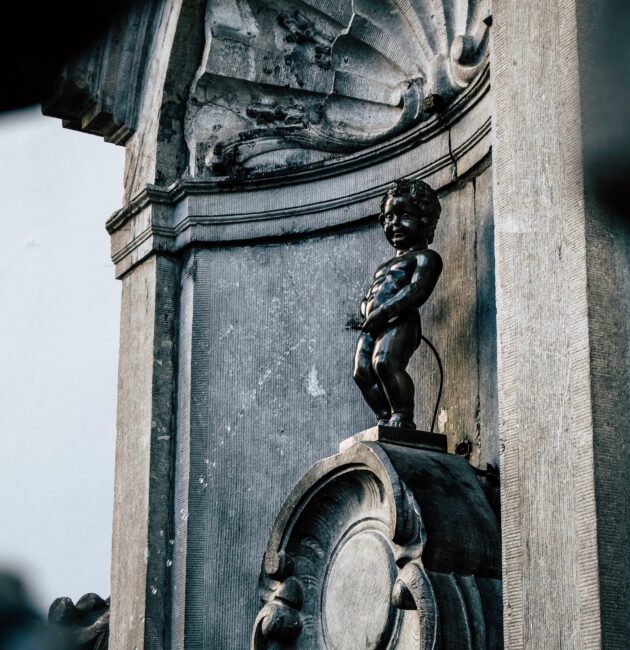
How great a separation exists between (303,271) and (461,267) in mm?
880

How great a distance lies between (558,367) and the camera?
254 cm

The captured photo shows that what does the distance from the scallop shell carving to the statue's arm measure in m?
0.99

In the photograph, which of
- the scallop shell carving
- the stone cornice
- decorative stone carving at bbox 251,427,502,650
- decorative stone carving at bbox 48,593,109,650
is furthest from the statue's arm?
decorative stone carving at bbox 48,593,109,650

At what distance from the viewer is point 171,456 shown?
476 cm

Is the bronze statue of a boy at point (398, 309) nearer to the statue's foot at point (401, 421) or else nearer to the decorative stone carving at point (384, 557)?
the statue's foot at point (401, 421)

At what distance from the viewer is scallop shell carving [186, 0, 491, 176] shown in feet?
16.1

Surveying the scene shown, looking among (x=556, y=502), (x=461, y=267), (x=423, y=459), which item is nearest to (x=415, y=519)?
(x=423, y=459)

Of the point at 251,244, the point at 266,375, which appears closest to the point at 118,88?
the point at 251,244

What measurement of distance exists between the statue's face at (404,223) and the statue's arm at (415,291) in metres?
0.12

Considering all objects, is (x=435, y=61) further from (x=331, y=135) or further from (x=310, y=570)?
(x=310, y=570)

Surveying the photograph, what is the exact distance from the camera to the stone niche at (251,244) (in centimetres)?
443

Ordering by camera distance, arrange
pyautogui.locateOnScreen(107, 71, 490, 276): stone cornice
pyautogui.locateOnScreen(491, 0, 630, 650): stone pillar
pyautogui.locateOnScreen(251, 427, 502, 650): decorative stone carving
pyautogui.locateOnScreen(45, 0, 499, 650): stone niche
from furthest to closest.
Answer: pyautogui.locateOnScreen(107, 71, 490, 276): stone cornice
pyautogui.locateOnScreen(45, 0, 499, 650): stone niche
pyautogui.locateOnScreen(251, 427, 502, 650): decorative stone carving
pyautogui.locateOnScreen(491, 0, 630, 650): stone pillar

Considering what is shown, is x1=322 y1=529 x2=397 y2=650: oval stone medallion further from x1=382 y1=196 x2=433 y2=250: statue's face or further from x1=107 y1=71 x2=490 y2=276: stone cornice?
x1=107 y1=71 x2=490 y2=276: stone cornice

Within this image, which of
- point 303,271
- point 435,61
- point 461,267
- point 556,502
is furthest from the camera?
point 303,271
